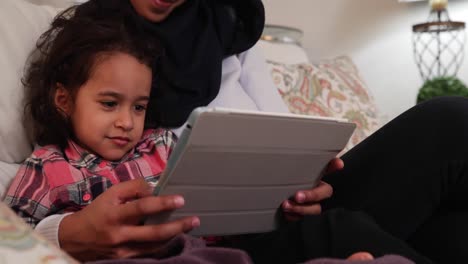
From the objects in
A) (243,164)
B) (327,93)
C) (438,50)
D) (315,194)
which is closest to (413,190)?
(315,194)

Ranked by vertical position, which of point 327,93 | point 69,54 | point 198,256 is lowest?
point 327,93

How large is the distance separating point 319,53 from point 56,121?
173 centimetres

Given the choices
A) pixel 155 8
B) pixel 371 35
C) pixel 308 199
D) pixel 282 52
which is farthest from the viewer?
pixel 371 35

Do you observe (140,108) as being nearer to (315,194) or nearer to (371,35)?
(315,194)

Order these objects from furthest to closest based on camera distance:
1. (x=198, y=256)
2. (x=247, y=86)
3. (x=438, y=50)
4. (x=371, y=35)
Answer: (x=371, y=35), (x=438, y=50), (x=247, y=86), (x=198, y=256)

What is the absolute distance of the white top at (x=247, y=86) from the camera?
1121 mm

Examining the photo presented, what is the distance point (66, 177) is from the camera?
2.81 feet

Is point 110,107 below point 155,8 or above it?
below

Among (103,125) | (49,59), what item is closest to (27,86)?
(49,59)

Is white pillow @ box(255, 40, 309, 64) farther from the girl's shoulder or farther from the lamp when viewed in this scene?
the girl's shoulder

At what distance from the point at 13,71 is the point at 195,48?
0.33 meters

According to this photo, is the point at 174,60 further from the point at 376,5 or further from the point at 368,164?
the point at 376,5

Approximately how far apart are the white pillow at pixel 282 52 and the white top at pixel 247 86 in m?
0.59

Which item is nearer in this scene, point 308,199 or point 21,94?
point 308,199
